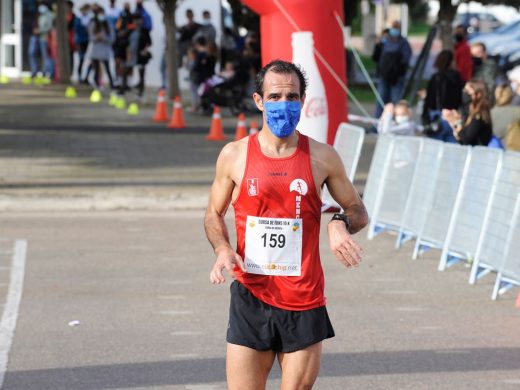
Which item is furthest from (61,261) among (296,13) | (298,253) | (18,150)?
(18,150)

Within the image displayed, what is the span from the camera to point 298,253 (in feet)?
18.8

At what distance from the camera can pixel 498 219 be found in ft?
35.7

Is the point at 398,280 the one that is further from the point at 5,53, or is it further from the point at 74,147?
the point at 5,53

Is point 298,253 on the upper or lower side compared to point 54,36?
upper

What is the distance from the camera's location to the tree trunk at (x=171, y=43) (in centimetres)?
2950

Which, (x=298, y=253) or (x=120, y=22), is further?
(x=120, y=22)

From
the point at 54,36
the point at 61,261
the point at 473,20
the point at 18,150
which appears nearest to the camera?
the point at 61,261

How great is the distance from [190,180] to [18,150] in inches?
163

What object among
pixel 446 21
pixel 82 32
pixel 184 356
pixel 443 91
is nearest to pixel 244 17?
pixel 82 32

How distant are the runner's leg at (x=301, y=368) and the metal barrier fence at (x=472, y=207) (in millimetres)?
5785

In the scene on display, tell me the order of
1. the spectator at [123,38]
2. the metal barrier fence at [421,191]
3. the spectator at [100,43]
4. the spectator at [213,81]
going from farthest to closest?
1. the spectator at [100,43]
2. the spectator at [123,38]
3. the spectator at [213,81]
4. the metal barrier fence at [421,191]

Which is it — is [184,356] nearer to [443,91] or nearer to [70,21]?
[443,91]

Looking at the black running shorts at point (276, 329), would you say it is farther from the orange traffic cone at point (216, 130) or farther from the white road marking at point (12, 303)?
the orange traffic cone at point (216, 130)

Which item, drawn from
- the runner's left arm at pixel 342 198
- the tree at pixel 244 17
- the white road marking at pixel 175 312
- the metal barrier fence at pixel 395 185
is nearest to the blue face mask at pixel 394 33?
the metal barrier fence at pixel 395 185
